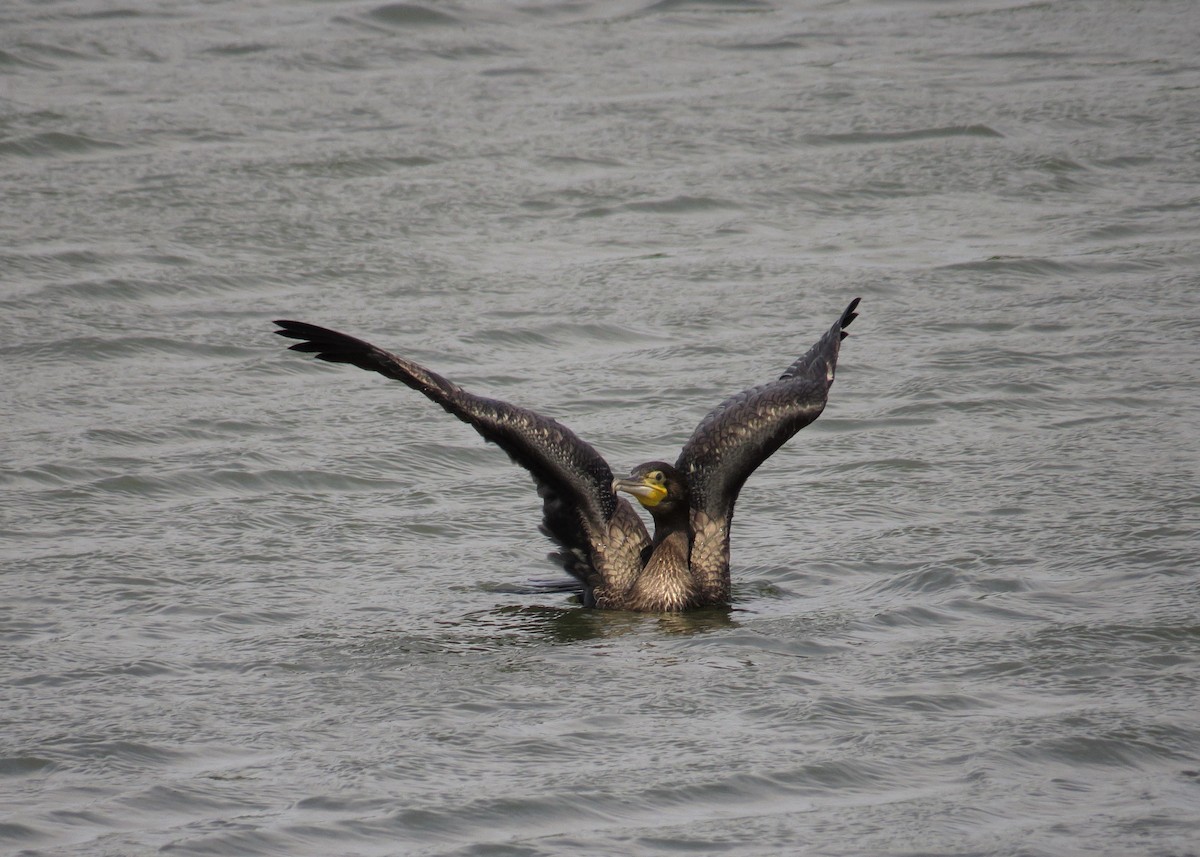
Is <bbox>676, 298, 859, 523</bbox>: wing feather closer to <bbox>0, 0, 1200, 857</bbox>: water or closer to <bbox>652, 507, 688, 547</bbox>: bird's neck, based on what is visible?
<bbox>652, 507, 688, 547</bbox>: bird's neck

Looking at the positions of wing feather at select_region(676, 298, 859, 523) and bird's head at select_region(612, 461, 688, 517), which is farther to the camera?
wing feather at select_region(676, 298, 859, 523)

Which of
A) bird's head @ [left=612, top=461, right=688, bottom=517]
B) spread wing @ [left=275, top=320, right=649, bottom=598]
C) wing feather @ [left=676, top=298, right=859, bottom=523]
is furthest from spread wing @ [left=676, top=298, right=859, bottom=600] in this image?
spread wing @ [left=275, top=320, right=649, bottom=598]

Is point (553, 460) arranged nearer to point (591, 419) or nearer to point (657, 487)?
point (657, 487)

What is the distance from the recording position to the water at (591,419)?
543 centimetres

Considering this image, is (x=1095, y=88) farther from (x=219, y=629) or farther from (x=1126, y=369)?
(x=219, y=629)

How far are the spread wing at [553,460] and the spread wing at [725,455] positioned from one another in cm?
30

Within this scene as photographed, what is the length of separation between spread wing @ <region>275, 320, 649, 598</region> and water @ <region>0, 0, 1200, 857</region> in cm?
25

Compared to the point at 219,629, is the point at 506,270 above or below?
above

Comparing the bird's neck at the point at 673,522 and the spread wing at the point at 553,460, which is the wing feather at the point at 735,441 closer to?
the bird's neck at the point at 673,522

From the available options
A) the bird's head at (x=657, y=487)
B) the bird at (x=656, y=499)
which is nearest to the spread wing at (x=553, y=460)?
the bird at (x=656, y=499)

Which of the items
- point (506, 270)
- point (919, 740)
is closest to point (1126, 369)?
point (506, 270)

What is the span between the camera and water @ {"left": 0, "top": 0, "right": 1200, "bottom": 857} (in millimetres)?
5434

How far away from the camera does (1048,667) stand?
20.4ft

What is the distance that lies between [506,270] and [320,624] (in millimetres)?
4766
